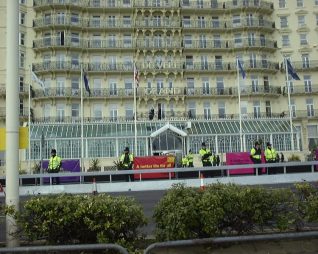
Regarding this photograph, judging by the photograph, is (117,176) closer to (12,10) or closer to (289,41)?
(12,10)

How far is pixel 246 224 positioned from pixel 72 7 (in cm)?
5111

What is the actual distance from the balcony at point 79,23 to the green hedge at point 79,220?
161 ft

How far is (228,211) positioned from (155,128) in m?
40.7

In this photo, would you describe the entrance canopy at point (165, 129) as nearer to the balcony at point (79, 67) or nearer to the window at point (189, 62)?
the balcony at point (79, 67)

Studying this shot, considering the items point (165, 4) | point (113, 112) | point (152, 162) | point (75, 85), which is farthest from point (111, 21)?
point (152, 162)

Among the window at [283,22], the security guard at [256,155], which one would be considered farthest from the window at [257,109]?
the security guard at [256,155]

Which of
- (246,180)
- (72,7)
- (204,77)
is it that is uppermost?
(72,7)

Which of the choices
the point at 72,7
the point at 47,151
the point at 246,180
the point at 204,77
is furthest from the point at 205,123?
the point at 246,180

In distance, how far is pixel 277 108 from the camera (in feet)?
182

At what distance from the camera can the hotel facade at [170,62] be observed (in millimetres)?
52000

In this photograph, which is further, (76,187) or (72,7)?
(72,7)

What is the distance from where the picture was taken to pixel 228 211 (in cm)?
709

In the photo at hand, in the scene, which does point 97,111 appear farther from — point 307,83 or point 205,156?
point 205,156

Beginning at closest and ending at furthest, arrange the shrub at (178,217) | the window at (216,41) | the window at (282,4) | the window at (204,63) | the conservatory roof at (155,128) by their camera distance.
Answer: the shrub at (178,217) < the conservatory roof at (155,128) < the window at (204,63) < the window at (216,41) < the window at (282,4)
